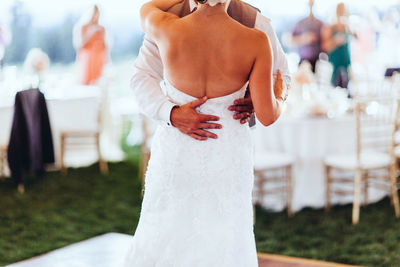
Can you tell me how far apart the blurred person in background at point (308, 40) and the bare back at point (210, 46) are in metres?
5.23

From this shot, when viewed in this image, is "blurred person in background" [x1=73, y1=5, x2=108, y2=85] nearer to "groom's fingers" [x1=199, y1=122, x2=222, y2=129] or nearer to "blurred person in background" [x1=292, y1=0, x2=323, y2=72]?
"blurred person in background" [x1=292, y1=0, x2=323, y2=72]

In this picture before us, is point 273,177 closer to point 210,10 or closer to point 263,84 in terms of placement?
point 263,84

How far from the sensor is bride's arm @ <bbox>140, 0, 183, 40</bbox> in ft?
Answer: 5.94

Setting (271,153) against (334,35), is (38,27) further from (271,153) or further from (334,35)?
(271,153)

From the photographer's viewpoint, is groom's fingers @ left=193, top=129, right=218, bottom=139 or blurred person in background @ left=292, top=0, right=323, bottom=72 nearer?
groom's fingers @ left=193, top=129, right=218, bottom=139

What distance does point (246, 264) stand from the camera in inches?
79.0

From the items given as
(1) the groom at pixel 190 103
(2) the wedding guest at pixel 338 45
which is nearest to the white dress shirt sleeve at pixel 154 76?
(1) the groom at pixel 190 103

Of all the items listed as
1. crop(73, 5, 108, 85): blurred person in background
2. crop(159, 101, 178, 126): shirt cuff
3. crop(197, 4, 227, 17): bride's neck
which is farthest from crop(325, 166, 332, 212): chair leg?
crop(73, 5, 108, 85): blurred person in background

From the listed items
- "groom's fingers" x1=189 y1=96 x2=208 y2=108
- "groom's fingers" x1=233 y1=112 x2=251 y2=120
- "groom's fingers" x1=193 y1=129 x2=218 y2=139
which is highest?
"groom's fingers" x1=189 y1=96 x2=208 y2=108

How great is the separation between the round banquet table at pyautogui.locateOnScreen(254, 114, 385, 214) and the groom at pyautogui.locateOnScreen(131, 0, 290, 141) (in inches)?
96.8

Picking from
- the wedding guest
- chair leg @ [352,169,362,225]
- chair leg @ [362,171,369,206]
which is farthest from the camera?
the wedding guest

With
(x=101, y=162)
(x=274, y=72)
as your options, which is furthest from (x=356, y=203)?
(x=101, y=162)

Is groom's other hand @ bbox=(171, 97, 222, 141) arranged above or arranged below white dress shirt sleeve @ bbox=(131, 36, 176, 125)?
below

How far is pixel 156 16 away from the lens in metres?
1.84
